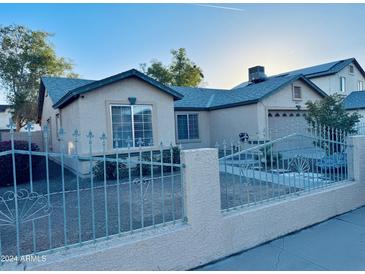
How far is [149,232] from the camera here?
336 centimetres

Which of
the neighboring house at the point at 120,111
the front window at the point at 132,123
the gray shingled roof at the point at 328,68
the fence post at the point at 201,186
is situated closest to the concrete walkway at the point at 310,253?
the fence post at the point at 201,186

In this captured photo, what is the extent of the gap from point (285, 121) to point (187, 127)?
597 centimetres

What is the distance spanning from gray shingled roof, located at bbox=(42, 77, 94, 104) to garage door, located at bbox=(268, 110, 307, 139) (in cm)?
1051

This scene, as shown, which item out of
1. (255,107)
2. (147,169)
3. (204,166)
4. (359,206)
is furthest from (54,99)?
(359,206)

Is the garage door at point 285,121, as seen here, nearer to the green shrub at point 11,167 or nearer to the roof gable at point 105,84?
the roof gable at point 105,84

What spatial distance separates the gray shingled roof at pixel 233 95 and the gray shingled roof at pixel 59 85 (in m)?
5.89

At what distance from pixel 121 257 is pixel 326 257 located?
2805 mm

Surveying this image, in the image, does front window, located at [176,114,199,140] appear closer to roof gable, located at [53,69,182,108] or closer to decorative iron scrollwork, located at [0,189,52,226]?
roof gable, located at [53,69,182,108]

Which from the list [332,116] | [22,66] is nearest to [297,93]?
[332,116]

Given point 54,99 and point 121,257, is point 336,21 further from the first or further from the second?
point 54,99

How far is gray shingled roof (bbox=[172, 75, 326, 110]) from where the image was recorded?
14781 mm

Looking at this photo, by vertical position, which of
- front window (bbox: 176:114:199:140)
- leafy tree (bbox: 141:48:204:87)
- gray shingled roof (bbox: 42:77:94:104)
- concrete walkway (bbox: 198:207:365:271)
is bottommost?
concrete walkway (bbox: 198:207:365:271)

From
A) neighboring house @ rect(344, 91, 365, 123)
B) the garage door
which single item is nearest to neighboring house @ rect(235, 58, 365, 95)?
neighboring house @ rect(344, 91, 365, 123)

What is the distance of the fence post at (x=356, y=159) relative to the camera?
19.6 ft
